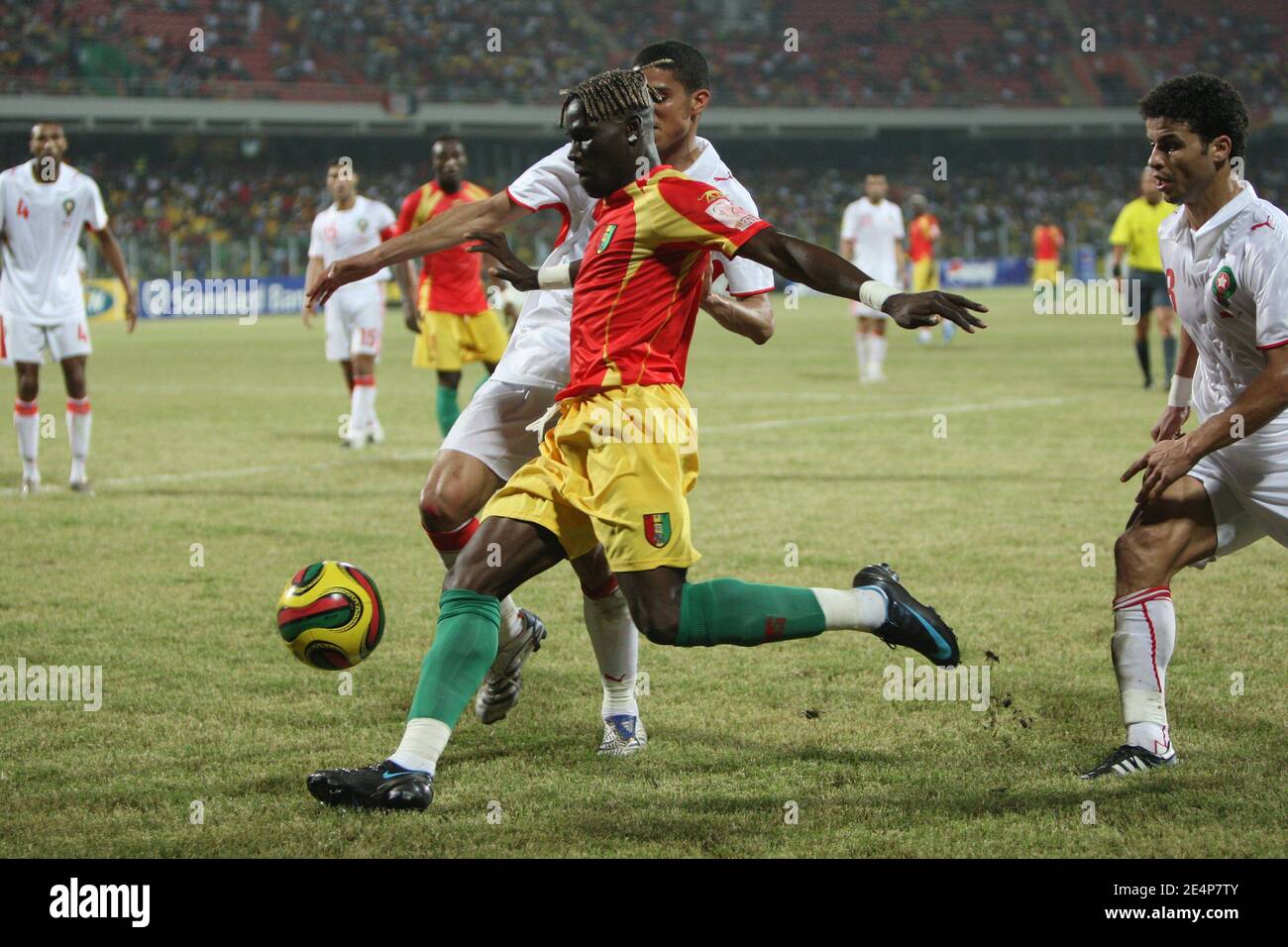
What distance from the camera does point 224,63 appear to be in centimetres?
4425

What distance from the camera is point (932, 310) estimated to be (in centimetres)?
361

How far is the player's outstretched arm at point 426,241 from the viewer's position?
4.62 meters

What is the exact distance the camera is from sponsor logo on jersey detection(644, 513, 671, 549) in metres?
4.03

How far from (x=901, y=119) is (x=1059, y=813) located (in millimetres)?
48852

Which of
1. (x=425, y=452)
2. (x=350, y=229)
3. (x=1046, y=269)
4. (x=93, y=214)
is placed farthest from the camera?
(x=1046, y=269)

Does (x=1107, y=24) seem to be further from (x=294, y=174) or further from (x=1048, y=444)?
(x=1048, y=444)

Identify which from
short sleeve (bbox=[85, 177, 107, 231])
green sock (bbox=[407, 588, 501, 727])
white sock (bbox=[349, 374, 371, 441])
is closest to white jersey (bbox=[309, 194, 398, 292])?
white sock (bbox=[349, 374, 371, 441])

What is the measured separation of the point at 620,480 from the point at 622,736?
41.7 inches

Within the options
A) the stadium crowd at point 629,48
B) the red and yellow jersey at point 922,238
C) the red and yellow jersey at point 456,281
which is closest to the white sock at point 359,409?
the red and yellow jersey at point 456,281

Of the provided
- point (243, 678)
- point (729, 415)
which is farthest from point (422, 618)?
point (729, 415)

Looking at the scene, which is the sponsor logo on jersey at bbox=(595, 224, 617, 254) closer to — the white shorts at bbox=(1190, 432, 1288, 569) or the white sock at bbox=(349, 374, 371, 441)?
the white shorts at bbox=(1190, 432, 1288, 569)

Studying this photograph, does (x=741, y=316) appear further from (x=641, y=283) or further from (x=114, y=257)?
(x=114, y=257)

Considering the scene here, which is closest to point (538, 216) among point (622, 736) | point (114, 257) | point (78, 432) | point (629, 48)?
point (629, 48)

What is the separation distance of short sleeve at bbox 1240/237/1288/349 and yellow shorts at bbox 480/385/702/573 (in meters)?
1.65
